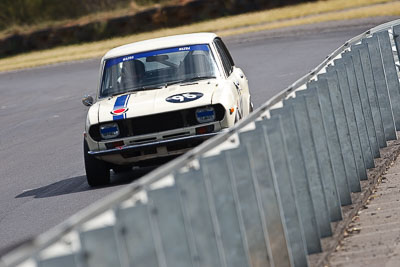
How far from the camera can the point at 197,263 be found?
482cm

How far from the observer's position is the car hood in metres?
11.2

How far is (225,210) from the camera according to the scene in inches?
208

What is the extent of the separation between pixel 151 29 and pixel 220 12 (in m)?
3.42

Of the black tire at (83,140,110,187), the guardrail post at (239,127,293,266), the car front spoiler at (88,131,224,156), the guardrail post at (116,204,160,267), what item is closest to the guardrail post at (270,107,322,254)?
the guardrail post at (239,127,293,266)

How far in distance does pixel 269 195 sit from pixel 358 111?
351 cm

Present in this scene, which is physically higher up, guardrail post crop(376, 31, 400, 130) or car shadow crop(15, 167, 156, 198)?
guardrail post crop(376, 31, 400, 130)

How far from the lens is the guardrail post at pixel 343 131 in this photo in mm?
8117

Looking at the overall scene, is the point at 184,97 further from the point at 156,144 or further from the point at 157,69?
the point at 157,69

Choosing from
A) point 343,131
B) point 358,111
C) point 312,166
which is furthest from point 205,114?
point 312,166

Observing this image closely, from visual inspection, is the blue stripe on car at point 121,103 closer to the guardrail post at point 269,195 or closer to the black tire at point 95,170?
the black tire at point 95,170

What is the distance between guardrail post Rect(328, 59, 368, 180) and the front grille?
8.51 ft

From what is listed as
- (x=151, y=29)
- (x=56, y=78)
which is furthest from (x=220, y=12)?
(x=56, y=78)

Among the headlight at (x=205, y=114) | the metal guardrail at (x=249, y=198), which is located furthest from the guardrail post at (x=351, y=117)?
the headlight at (x=205, y=114)

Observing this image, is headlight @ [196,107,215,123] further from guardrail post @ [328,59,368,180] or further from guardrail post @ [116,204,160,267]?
guardrail post @ [116,204,160,267]
